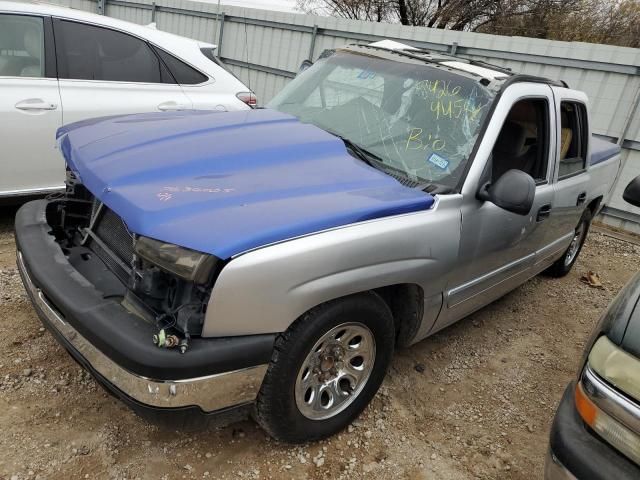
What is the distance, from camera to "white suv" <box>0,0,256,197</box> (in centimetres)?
394

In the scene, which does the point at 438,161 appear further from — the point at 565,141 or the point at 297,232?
the point at 565,141

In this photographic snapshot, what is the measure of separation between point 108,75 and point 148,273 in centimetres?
307

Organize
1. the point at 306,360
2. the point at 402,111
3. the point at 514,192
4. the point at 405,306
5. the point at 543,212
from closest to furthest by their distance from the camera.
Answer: the point at 306,360 < the point at 514,192 < the point at 405,306 < the point at 402,111 < the point at 543,212

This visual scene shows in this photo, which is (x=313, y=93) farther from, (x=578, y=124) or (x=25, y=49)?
(x=25, y=49)

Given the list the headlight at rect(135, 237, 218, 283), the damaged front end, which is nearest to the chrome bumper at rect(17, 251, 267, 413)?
Result: the damaged front end

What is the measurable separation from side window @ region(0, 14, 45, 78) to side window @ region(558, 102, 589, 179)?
4.05 meters

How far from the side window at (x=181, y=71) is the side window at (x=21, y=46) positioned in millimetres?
958

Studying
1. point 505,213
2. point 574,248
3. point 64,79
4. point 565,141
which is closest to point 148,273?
point 505,213

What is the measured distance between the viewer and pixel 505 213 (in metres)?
2.92

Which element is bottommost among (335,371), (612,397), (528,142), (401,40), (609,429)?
(335,371)

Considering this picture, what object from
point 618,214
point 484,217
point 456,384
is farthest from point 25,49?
point 618,214

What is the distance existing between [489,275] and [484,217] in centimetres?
53

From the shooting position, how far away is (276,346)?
6.77ft

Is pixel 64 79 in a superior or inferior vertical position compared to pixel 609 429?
superior
